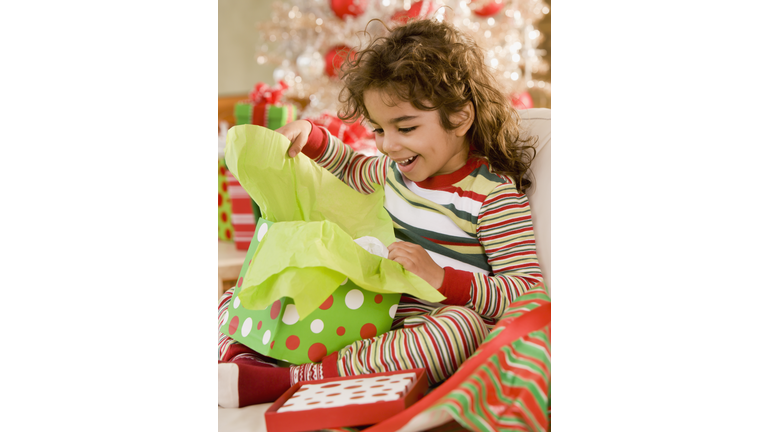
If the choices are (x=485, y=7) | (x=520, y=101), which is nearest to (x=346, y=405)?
(x=520, y=101)

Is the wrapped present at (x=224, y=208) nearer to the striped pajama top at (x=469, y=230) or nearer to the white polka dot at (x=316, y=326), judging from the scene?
the striped pajama top at (x=469, y=230)

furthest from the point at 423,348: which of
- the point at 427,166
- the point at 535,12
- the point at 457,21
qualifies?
the point at 535,12

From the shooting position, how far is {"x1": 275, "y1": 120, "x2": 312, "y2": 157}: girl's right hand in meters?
0.80

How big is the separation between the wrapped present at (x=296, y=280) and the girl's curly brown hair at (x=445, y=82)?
0.57 ft

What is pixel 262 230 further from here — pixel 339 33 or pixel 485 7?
pixel 485 7

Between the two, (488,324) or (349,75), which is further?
(349,75)

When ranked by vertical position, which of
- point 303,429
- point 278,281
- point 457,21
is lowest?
point 303,429

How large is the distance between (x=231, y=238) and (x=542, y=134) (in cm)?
98

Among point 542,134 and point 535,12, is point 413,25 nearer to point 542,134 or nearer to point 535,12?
point 542,134

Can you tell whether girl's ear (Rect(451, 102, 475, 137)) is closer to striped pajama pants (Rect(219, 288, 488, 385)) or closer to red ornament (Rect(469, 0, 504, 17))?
striped pajama pants (Rect(219, 288, 488, 385))

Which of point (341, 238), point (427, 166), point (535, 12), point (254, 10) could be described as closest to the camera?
point (341, 238)

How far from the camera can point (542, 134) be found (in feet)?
2.66

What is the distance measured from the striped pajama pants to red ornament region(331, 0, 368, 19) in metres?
1.76

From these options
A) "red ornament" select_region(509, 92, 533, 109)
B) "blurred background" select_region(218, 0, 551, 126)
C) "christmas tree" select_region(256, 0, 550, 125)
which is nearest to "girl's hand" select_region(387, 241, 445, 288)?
"red ornament" select_region(509, 92, 533, 109)
